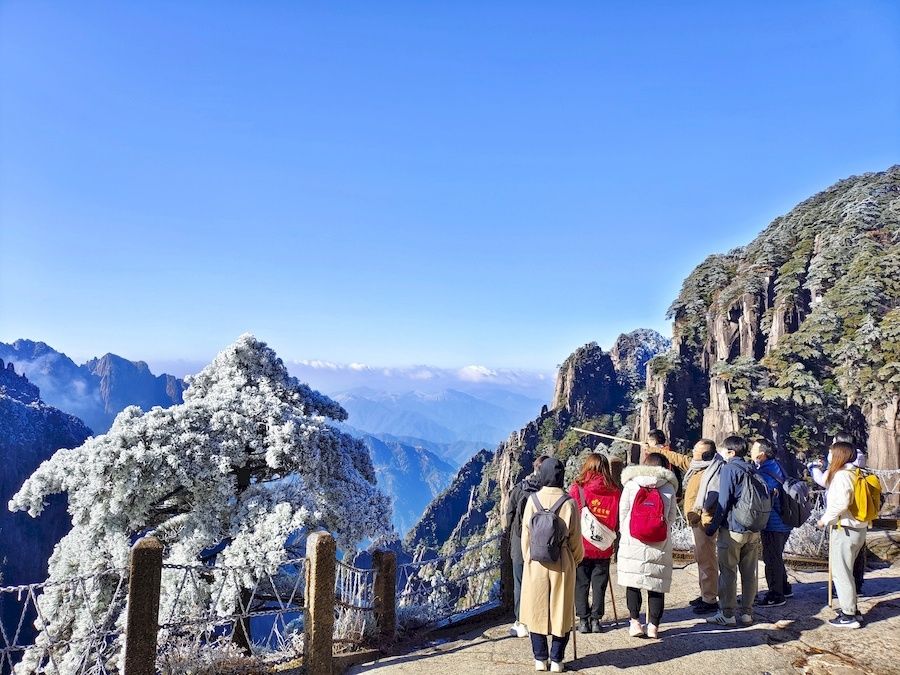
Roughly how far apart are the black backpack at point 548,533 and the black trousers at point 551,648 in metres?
0.77

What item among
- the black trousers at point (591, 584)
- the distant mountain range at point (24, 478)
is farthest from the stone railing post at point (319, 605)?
the distant mountain range at point (24, 478)

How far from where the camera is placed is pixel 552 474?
5406mm

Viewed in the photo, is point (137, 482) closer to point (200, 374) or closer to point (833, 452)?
point (200, 374)

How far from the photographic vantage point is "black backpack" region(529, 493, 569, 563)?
5250mm

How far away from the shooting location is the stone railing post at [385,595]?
7043 mm

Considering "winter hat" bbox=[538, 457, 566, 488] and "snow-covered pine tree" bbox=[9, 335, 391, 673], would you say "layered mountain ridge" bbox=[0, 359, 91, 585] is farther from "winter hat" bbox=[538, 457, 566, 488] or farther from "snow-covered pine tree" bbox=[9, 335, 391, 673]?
"winter hat" bbox=[538, 457, 566, 488]

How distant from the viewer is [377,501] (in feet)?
43.2

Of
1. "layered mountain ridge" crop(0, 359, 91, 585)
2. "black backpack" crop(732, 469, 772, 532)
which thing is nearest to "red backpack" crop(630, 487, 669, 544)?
"black backpack" crop(732, 469, 772, 532)

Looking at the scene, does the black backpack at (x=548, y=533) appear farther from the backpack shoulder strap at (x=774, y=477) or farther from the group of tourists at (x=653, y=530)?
the backpack shoulder strap at (x=774, y=477)

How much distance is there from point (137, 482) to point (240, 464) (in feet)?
5.94

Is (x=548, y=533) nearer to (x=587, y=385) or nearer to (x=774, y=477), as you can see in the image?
(x=774, y=477)

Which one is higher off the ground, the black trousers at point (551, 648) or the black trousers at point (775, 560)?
the black trousers at point (775, 560)

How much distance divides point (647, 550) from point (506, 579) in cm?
247

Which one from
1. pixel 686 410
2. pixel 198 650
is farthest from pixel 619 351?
pixel 198 650
